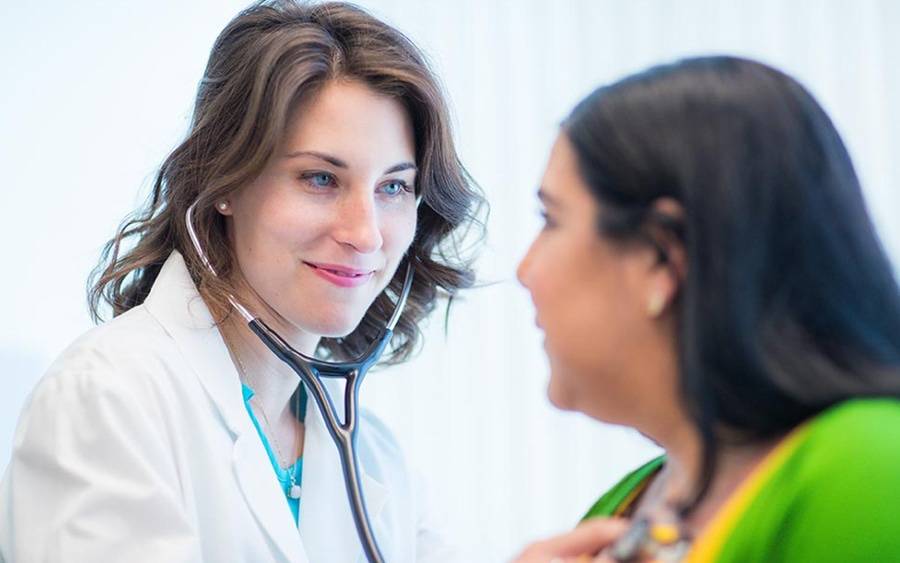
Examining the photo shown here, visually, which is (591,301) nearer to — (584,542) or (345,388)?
(584,542)

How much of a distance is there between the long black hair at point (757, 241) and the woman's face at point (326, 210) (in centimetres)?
64

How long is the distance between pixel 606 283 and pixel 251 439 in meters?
0.70

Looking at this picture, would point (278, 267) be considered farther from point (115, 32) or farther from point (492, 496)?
point (492, 496)

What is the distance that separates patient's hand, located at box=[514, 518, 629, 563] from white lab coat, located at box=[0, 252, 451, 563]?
19.1 inches

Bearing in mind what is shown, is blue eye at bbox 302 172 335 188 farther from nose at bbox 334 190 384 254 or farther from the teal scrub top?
the teal scrub top

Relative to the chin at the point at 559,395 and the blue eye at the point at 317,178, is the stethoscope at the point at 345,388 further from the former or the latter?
the chin at the point at 559,395

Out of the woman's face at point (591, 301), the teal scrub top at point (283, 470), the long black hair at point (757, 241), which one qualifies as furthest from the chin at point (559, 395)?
the teal scrub top at point (283, 470)

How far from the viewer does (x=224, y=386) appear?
1.44 m

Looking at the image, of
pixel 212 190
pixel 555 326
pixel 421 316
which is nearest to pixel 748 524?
pixel 555 326

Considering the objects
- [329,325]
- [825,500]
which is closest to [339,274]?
[329,325]

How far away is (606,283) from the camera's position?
0.85m

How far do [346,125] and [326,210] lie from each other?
0.11 m

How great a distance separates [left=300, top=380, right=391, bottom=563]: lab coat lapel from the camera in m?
1.51

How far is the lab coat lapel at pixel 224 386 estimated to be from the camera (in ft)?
4.55
